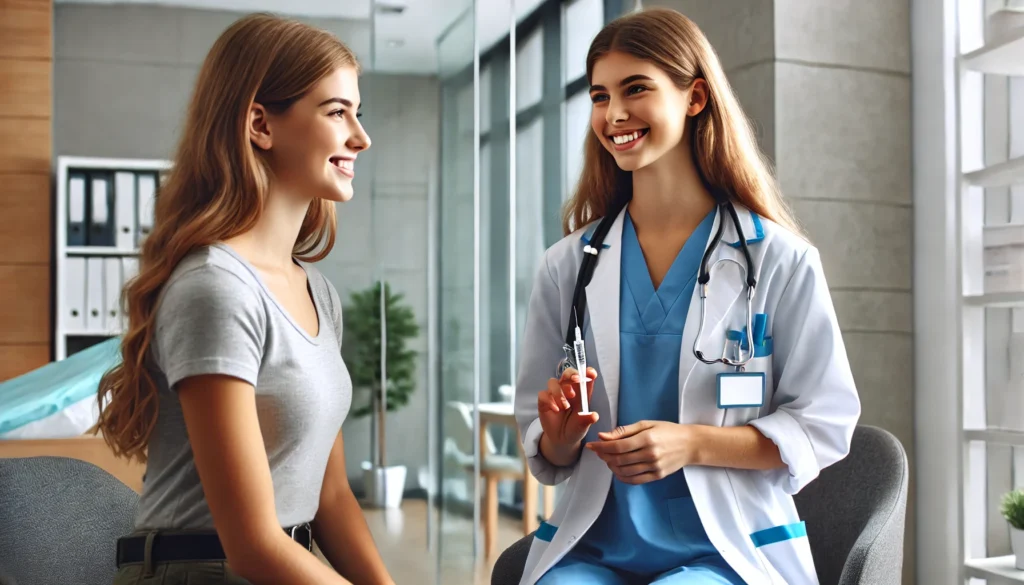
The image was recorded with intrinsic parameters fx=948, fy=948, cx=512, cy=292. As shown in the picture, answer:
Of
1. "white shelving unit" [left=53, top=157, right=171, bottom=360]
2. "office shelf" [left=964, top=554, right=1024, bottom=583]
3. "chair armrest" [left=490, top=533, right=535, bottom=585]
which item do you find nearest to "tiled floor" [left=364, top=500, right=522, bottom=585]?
"office shelf" [left=964, top=554, right=1024, bottom=583]

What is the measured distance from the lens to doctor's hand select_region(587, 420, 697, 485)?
1346 millimetres

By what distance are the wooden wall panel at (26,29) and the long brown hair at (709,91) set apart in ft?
18.3

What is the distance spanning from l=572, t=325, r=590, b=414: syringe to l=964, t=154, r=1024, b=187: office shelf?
133 centimetres

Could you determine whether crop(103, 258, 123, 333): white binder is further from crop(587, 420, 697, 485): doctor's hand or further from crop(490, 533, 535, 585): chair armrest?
crop(587, 420, 697, 485): doctor's hand

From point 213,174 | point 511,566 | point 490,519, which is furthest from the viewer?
point 490,519

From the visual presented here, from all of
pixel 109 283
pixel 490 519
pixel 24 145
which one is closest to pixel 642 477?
pixel 490 519

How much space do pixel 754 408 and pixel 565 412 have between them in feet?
0.99

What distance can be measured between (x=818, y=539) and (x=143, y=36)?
6207mm

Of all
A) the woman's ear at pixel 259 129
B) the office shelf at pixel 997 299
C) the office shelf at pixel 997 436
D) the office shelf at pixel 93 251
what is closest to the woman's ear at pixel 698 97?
the woman's ear at pixel 259 129

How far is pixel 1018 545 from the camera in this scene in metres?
2.26

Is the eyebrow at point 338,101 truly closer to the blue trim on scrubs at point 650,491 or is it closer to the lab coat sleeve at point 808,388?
the blue trim on scrubs at point 650,491

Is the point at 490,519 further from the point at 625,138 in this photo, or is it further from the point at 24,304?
the point at 24,304

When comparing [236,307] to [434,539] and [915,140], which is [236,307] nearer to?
[915,140]

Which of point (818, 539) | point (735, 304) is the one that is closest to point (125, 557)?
point (735, 304)
